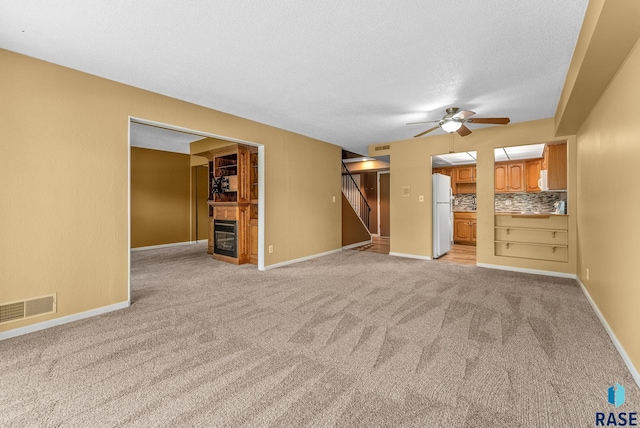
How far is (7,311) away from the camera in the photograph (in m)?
2.55

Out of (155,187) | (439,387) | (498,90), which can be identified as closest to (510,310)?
(439,387)

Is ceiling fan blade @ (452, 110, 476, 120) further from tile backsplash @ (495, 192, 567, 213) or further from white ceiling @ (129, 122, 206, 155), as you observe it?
white ceiling @ (129, 122, 206, 155)

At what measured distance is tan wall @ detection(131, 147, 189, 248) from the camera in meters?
7.30

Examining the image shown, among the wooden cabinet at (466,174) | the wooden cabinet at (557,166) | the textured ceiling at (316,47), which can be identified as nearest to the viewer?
the textured ceiling at (316,47)

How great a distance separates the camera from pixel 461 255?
252 inches

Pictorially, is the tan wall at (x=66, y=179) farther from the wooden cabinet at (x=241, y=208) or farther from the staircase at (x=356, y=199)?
the staircase at (x=356, y=199)

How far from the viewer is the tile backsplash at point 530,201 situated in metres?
6.50

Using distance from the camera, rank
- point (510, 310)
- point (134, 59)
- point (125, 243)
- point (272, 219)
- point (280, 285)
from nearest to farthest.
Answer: point (134, 59) < point (510, 310) < point (125, 243) < point (280, 285) < point (272, 219)

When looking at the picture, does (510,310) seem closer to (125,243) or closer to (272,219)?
(272,219)

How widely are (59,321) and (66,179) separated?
144cm

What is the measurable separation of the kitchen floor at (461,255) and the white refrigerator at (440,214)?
6.2 inches

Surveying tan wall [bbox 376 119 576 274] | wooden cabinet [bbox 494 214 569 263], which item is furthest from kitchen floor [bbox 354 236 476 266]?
wooden cabinet [bbox 494 214 569 263]

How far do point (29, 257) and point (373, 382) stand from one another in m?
3.31

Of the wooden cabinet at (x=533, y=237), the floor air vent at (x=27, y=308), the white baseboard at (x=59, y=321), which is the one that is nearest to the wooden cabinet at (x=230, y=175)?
the white baseboard at (x=59, y=321)
